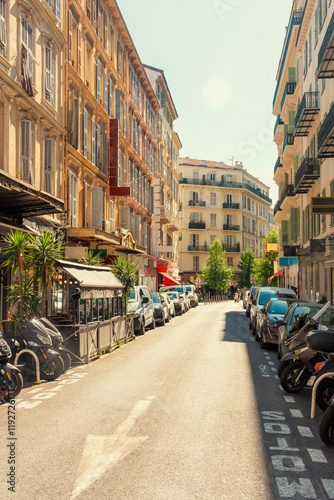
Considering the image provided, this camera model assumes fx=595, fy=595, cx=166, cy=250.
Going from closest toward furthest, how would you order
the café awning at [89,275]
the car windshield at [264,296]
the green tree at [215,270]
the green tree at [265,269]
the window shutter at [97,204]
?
1. the café awning at [89,275]
2. the car windshield at [264,296]
3. the window shutter at [97,204]
4. the green tree at [265,269]
5. the green tree at [215,270]

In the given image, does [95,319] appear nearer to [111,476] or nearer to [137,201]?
[111,476]

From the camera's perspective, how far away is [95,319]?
51.6 ft

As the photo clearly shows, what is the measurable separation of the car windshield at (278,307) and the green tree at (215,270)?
201 feet

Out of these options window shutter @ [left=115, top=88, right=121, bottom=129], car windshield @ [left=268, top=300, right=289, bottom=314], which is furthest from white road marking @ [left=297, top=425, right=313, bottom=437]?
window shutter @ [left=115, top=88, right=121, bottom=129]

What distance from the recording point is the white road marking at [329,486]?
203 inches

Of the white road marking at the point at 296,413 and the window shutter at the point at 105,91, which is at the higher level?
the window shutter at the point at 105,91

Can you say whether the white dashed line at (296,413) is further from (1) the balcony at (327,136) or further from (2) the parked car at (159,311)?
(2) the parked car at (159,311)

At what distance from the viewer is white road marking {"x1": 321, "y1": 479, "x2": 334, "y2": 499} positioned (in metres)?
5.16

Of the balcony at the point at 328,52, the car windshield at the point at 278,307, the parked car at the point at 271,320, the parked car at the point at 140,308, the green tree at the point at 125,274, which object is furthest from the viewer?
the parked car at the point at 140,308

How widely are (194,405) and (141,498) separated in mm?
4161

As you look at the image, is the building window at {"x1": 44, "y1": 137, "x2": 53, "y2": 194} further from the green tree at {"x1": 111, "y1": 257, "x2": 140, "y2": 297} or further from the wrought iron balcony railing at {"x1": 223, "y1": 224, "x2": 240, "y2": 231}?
the wrought iron balcony railing at {"x1": 223, "y1": 224, "x2": 240, "y2": 231}

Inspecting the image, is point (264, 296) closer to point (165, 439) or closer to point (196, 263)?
point (165, 439)

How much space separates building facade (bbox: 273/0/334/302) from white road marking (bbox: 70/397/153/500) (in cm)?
1229

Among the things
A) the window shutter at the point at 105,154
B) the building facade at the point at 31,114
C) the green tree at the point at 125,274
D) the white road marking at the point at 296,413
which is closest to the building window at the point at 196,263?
the window shutter at the point at 105,154
